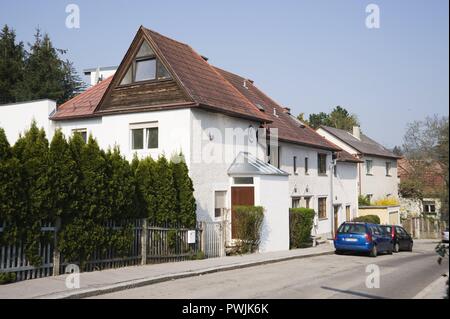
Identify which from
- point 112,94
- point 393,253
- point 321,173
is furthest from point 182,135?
point 321,173

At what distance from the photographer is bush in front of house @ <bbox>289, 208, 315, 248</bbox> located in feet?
76.0

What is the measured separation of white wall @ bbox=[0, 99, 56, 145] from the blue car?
1480cm

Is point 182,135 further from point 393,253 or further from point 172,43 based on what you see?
point 393,253

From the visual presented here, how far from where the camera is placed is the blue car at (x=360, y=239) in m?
21.2

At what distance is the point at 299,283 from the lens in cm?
1228

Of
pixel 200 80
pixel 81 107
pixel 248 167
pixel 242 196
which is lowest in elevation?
pixel 242 196

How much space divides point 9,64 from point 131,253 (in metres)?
34.9

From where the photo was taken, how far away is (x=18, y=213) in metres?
11.5

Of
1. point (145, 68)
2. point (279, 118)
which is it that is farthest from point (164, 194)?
point (279, 118)

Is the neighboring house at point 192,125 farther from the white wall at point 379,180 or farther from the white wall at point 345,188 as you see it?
the white wall at point 379,180

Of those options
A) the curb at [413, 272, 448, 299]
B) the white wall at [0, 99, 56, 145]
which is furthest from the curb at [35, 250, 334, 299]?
the white wall at [0, 99, 56, 145]

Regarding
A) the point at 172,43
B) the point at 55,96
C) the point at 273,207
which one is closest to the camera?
the point at 273,207

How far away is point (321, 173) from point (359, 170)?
1185 cm

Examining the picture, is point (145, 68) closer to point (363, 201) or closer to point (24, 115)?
point (24, 115)
